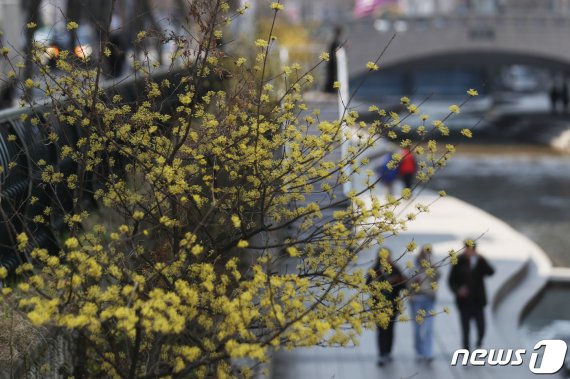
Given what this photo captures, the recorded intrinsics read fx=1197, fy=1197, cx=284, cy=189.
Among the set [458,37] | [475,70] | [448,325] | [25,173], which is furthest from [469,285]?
[475,70]

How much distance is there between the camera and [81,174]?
7180 mm

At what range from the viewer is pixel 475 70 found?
265 feet

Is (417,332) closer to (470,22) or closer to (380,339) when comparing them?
(380,339)

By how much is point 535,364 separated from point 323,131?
7.87 metres

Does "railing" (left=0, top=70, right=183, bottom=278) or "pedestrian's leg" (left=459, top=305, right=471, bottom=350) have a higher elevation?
"railing" (left=0, top=70, right=183, bottom=278)

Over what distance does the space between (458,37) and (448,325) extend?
40617 mm

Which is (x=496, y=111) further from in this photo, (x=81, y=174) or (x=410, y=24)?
(x=81, y=174)

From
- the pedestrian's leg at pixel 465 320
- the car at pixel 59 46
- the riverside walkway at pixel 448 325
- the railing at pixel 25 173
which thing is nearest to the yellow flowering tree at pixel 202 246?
the car at pixel 59 46

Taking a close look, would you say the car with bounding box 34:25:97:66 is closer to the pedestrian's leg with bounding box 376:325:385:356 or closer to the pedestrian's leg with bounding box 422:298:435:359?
the pedestrian's leg with bounding box 376:325:385:356

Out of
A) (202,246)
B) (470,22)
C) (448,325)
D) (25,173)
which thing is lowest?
(448,325)

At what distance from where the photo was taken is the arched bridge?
5478 cm

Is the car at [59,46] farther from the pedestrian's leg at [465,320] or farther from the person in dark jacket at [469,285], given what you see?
the pedestrian's leg at [465,320]

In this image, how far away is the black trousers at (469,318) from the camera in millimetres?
14242

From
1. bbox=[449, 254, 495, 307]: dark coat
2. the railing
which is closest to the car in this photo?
the railing
